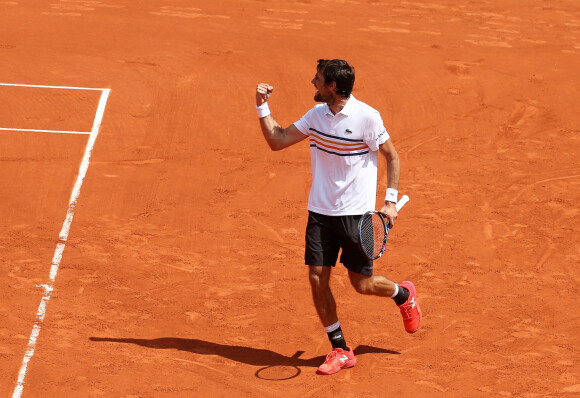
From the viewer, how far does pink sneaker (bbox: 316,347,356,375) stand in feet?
27.3

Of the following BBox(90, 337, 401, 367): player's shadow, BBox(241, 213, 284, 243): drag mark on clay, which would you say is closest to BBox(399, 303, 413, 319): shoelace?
BBox(90, 337, 401, 367): player's shadow

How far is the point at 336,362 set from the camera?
8.37 m

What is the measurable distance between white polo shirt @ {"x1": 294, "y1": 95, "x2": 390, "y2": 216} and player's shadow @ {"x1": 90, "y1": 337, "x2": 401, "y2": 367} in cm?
147

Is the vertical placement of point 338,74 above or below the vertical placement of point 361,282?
above

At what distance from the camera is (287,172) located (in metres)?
13.4

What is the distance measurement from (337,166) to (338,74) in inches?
30.5

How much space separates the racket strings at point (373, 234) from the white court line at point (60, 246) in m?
3.15

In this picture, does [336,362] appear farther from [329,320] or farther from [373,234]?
[373,234]

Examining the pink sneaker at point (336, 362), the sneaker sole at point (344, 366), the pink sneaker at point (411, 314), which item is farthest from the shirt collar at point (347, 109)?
the sneaker sole at point (344, 366)

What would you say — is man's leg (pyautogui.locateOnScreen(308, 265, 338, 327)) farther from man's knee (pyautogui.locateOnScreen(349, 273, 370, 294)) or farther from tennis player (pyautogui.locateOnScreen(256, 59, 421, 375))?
man's knee (pyautogui.locateOnScreen(349, 273, 370, 294))

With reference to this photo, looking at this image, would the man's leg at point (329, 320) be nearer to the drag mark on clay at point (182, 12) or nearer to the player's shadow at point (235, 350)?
the player's shadow at point (235, 350)

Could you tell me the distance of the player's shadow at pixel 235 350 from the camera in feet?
28.5

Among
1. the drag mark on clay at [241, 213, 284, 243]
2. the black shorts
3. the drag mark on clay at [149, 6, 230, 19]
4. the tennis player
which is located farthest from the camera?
the drag mark on clay at [149, 6, 230, 19]

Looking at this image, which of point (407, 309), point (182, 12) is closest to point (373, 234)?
point (407, 309)
